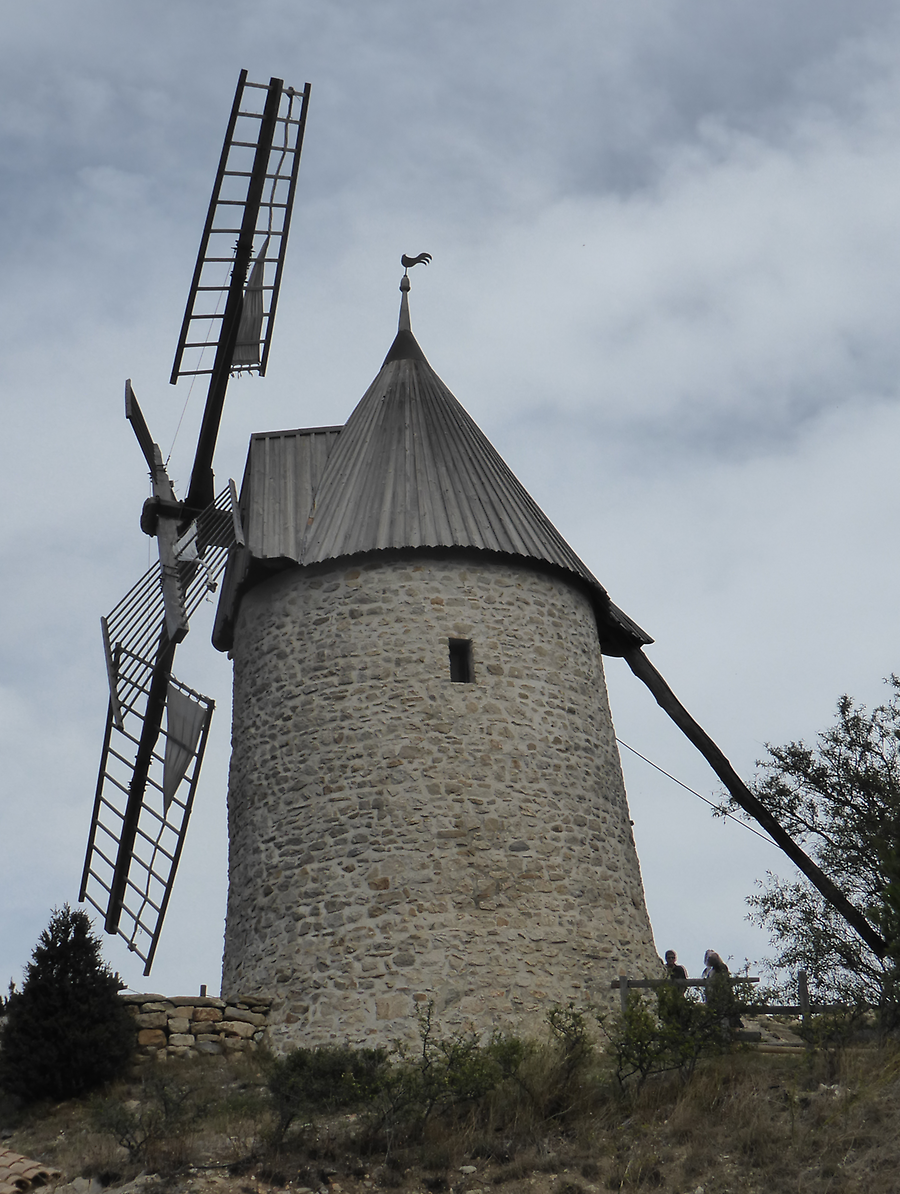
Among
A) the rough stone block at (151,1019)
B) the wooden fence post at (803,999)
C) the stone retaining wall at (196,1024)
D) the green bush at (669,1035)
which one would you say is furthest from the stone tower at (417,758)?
the wooden fence post at (803,999)

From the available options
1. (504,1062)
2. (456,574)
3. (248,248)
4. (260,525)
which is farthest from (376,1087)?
(248,248)

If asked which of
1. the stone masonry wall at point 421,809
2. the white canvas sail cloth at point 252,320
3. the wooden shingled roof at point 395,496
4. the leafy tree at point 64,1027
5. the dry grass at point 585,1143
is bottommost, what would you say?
the dry grass at point 585,1143

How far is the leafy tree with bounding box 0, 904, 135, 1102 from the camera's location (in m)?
12.3

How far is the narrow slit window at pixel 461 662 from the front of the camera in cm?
1501

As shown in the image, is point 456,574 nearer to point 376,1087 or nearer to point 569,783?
point 569,783

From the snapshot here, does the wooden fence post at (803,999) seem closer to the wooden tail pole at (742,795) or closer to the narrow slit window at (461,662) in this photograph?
the wooden tail pole at (742,795)

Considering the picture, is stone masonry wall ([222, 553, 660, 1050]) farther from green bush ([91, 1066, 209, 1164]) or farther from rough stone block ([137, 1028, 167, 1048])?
green bush ([91, 1066, 209, 1164])

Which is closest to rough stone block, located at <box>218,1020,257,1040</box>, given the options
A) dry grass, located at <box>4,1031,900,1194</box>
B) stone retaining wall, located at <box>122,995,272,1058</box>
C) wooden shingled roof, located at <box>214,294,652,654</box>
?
stone retaining wall, located at <box>122,995,272,1058</box>

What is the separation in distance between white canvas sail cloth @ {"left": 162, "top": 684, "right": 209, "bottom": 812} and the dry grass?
4.44 metres

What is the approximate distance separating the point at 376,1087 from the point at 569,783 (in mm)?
4430

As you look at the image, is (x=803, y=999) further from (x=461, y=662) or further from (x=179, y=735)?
(x=179, y=735)

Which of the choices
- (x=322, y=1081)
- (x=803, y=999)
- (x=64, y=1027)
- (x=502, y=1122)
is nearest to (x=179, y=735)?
(x=64, y=1027)

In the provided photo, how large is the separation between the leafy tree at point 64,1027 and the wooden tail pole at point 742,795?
7221mm

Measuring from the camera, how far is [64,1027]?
12.4m
